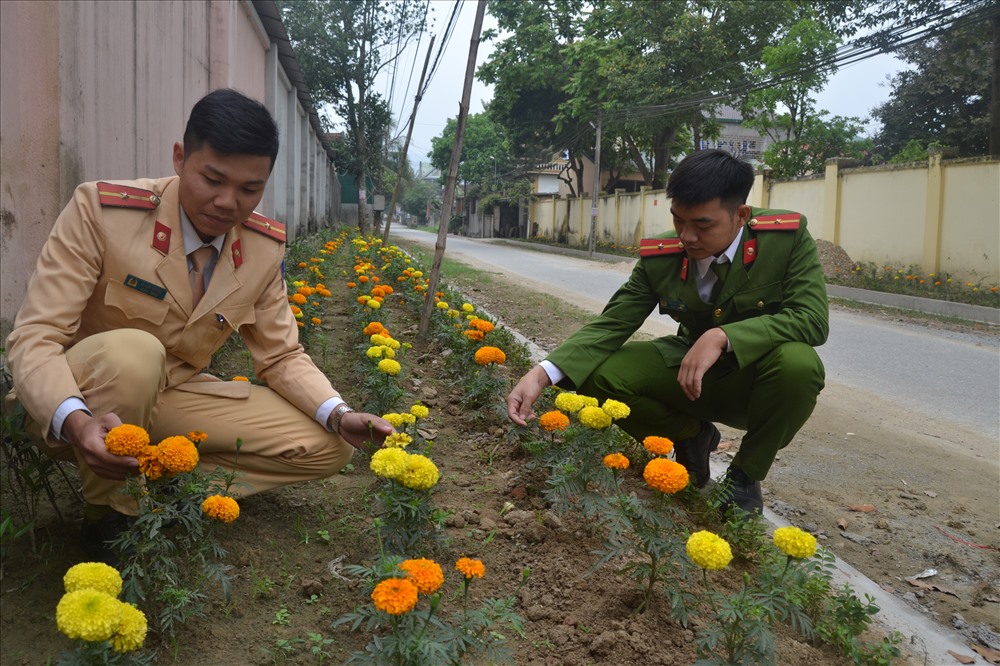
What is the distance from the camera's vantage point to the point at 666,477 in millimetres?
1760

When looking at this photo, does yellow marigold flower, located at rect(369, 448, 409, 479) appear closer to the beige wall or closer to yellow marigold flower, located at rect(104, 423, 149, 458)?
yellow marigold flower, located at rect(104, 423, 149, 458)

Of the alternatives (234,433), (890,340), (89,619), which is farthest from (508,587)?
(890,340)

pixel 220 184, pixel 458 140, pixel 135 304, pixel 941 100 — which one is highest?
pixel 941 100

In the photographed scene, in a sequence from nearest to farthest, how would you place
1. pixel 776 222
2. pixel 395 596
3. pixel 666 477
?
pixel 395 596 < pixel 666 477 < pixel 776 222

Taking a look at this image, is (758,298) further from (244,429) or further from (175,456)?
(175,456)

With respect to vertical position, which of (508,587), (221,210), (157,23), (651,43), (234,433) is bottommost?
(508,587)

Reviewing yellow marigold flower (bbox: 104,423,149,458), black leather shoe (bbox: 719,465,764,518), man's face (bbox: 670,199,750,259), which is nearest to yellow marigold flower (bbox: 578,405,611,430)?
black leather shoe (bbox: 719,465,764,518)

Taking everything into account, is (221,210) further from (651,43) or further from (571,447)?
(651,43)

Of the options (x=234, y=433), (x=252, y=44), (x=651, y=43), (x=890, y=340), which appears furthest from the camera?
(x=651, y=43)

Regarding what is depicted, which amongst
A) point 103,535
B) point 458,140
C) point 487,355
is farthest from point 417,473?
point 458,140

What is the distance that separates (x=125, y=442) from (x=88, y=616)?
0.42 m

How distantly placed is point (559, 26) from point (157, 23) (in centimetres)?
2641

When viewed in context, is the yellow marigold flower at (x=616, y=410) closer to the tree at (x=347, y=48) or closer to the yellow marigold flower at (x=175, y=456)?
the yellow marigold flower at (x=175, y=456)

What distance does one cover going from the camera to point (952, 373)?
610cm
